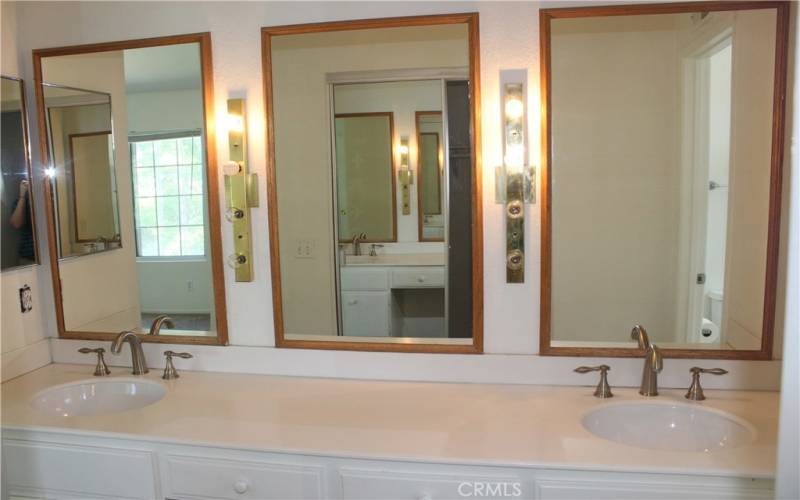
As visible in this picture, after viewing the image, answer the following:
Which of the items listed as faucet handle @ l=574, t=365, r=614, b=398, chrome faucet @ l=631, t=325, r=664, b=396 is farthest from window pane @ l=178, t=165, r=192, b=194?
chrome faucet @ l=631, t=325, r=664, b=396

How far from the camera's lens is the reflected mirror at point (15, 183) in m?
2.08

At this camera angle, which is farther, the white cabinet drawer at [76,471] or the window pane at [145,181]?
the window pane at [145,181]

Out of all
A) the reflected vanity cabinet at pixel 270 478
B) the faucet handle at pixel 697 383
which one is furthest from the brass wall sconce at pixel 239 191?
the faucet handle at pixel 697 383

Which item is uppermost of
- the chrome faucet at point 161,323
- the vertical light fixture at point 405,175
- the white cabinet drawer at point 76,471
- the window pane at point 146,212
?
A: the vertical light fixture at point 405,175

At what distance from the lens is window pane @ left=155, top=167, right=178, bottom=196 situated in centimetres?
208

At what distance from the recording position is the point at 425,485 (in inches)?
58.0

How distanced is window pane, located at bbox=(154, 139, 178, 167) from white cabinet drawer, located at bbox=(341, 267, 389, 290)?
716 millimetres

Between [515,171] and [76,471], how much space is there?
1586 mm

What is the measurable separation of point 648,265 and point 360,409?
1.00 meters

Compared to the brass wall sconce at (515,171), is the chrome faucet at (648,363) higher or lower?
lower

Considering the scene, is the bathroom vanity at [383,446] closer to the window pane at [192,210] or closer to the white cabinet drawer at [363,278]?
A: the white cabinet drawer at [363,278]

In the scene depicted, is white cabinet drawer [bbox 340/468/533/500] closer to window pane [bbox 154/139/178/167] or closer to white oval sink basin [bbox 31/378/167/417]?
white oval sink basin [bbox 31/378/167/417]

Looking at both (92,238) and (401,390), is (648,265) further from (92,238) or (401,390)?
(92,238)

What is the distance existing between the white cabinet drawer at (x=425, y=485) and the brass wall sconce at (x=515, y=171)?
0.69 m
